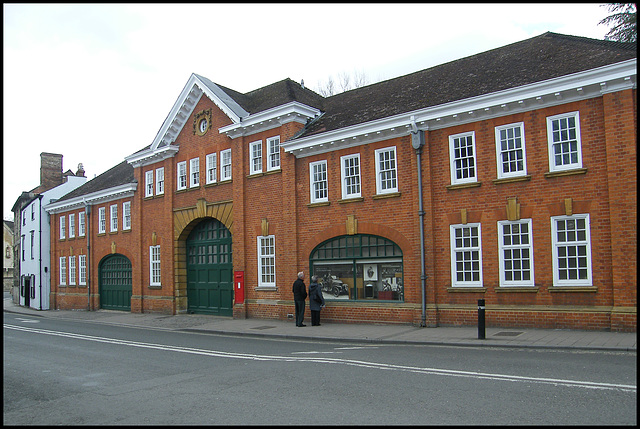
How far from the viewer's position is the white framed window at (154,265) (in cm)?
2606

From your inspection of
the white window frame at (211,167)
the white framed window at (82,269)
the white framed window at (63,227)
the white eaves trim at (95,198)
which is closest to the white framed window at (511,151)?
the white window frame at (211,167)

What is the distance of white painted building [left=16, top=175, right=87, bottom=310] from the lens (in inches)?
1387

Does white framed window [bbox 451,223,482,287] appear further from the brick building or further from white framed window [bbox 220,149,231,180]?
white framed window [bbox 220,149,231,180]

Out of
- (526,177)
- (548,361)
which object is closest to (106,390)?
(548,361)

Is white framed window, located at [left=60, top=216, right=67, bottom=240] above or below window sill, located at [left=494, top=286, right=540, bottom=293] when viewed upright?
above

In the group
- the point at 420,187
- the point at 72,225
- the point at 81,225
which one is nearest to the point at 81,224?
the point at 81,225

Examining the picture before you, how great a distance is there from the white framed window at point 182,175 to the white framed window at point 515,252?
1474 cm

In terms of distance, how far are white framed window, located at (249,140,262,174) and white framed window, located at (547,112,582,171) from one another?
1097cm

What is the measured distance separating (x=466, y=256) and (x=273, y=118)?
8992mm

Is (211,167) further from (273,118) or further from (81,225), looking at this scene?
(81,225)

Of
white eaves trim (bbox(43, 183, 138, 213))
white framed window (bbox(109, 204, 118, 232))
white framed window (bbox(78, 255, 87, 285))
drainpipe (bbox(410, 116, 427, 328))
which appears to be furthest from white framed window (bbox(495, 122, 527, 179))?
white framed window (bbox(78, 255, 87, 285))

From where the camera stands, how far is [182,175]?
977 inches

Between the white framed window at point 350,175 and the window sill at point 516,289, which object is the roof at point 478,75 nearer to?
the white framed window at point 350,175

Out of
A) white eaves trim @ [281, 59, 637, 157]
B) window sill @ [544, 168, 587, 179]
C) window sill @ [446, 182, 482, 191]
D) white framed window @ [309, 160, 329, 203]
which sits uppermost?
white eaves trim @ [281, 59, 637, 157]
